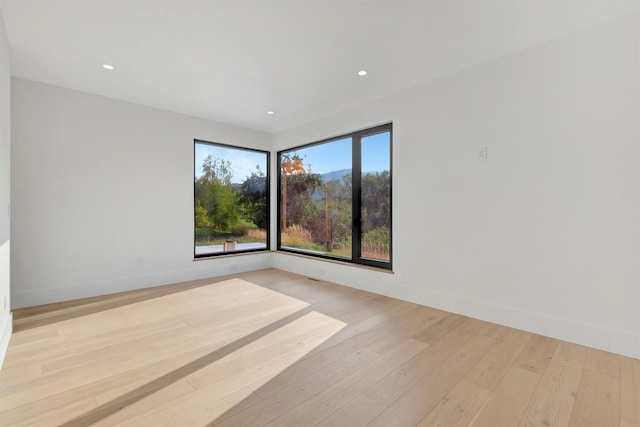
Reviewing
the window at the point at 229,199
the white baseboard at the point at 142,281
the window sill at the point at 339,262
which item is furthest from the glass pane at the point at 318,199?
the white baseboard at the point at 142,281

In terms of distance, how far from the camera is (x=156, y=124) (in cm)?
443

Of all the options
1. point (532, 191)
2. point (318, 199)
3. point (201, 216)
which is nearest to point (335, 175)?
point (318, 199)

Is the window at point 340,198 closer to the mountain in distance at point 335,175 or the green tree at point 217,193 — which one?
the mountain in distance at point 335,175

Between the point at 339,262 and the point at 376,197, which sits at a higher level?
the point at 376,197

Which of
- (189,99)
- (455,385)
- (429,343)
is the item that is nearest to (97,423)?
(455,385)

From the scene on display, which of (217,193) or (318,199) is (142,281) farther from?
(318,199)

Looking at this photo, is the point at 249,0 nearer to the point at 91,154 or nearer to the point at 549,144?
the point at 549,144

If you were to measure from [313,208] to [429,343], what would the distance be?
325 cm

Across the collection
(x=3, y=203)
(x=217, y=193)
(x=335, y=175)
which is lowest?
(x=3, y=203)

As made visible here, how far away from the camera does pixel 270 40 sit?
2648 millimetres

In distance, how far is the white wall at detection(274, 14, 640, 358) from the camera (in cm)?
238

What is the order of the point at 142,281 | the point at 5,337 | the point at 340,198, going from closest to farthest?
1. the point at 5,337
2. the point at 142,281
3. the point at 340,198

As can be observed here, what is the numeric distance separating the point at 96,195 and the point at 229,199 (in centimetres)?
197

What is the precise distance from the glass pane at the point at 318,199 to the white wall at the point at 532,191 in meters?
1.10
